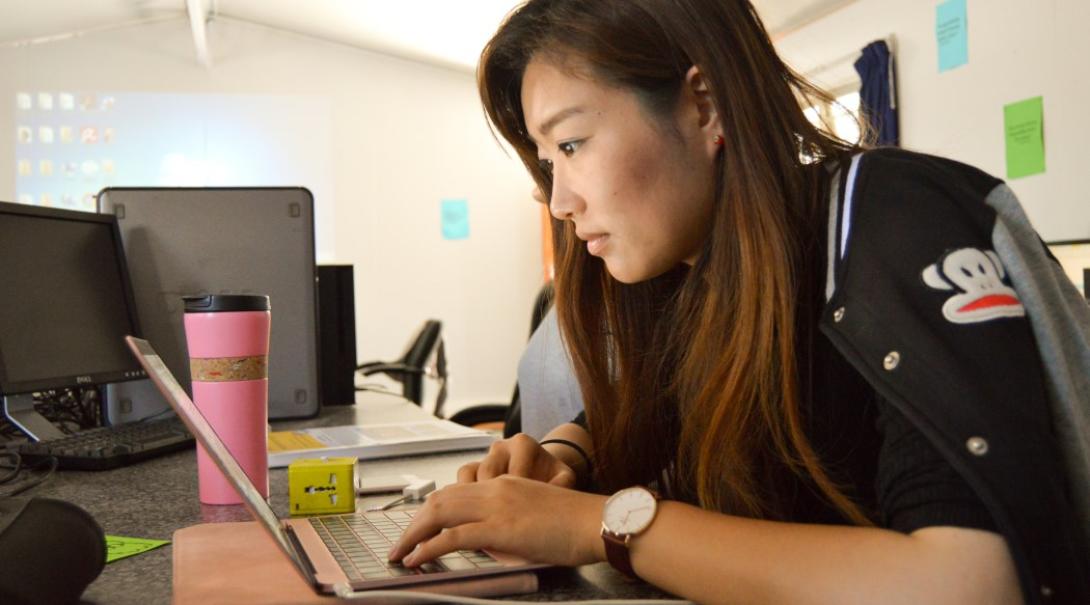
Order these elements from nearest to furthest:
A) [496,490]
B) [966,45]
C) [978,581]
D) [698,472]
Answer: [978,581]
[496,490]
[698,472]
[966,45]

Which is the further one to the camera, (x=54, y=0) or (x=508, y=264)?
(x=508, y=264)

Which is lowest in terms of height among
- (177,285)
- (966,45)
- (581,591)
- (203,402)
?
(581,591)

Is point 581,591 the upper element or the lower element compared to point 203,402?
lower

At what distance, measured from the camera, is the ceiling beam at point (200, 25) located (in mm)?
5086

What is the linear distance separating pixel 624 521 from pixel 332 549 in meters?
0.22

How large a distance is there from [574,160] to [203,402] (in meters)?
0.43

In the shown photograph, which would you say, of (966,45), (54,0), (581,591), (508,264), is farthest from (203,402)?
(508,264)

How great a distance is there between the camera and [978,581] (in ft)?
1.89

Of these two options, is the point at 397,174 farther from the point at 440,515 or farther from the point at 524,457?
the point at 440,515

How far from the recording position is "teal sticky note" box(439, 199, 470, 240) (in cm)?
624

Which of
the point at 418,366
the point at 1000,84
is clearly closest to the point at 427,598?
the point at 418,366

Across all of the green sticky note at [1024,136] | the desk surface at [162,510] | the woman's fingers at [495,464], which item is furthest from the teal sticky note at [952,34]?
the woman's fingers at [495,464]

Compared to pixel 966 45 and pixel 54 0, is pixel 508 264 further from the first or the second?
pixel 966 45

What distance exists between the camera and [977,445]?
0.59 meters
